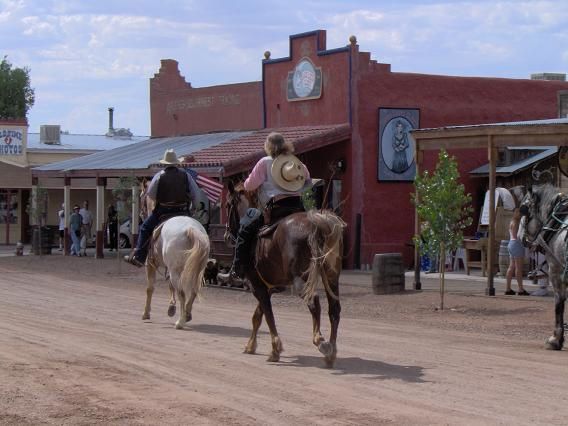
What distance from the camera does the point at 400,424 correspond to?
26.9ft

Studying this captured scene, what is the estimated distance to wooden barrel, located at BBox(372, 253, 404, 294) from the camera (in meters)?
21.3

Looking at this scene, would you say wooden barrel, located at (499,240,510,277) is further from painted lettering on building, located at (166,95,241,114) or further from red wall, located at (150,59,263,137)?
painted lettering on building, located at (166,95,241,114)

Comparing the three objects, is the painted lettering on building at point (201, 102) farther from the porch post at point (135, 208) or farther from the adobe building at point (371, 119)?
the porch post at point (135, 208)

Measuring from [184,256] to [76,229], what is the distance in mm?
22093

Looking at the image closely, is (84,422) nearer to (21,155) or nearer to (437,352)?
(437,352)

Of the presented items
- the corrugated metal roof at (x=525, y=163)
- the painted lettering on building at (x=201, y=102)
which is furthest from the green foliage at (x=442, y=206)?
the painted lettering on building at (x=201, y=102)

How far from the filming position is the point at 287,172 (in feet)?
37.9

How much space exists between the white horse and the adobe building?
12.1m

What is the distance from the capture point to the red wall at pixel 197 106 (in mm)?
33656

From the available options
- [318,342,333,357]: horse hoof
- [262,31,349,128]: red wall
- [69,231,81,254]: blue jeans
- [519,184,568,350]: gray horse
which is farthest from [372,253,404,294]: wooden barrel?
[69,231,81,254]: blue jeans

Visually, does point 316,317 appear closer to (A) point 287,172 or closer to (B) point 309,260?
(B) point 309,260

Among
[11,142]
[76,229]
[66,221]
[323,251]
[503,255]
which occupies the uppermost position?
[11,142]

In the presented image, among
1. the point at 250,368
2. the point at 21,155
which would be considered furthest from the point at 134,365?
the point at 21,155

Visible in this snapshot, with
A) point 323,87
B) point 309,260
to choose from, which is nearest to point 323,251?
point 309,260
